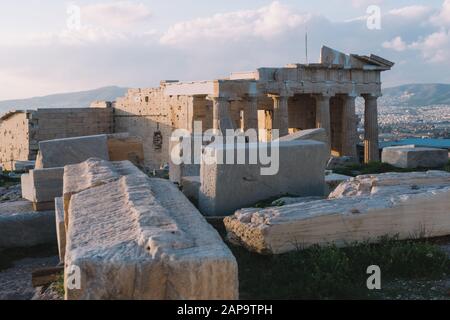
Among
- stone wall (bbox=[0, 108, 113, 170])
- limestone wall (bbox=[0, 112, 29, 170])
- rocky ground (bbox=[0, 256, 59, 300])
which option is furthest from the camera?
limestone wall (bbox=[0, 112, 29, 170])

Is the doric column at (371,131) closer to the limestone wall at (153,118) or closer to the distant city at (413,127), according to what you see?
the limestone wall at (153,118)

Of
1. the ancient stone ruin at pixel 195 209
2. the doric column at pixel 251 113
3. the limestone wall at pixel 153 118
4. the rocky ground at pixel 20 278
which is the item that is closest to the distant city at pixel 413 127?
the limestone wall at pixel 153 118

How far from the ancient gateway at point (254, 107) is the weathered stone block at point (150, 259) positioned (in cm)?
1464

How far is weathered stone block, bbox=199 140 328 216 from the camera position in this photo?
8.05 m

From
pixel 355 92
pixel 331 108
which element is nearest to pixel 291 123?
pixel 331 108

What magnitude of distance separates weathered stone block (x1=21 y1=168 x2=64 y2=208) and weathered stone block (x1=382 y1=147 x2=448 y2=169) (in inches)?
316

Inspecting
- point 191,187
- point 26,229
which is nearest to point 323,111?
point 191,187

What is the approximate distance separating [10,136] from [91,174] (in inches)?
860

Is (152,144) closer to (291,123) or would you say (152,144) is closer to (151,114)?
(151,114)

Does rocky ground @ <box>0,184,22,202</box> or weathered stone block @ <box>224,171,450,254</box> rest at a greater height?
weathered stone block @ <box>224,171,450,254</box>

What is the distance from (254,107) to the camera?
67.8ft

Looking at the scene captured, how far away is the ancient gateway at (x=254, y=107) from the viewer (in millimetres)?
20719

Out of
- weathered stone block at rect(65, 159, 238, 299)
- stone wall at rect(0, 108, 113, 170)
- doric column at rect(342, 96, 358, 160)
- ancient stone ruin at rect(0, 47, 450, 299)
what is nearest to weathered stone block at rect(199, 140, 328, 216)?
ancient stone ruin at rect(0, 47, 450, 299)

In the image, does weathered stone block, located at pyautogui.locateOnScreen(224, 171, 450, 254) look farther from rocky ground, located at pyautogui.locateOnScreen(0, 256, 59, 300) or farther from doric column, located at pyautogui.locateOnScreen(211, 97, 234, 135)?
doric column, located at pyautogui.locateOnScreen(211, 97, 234, 135)
